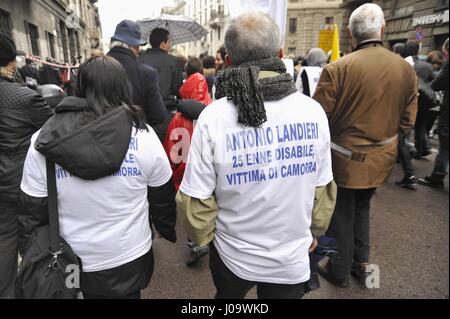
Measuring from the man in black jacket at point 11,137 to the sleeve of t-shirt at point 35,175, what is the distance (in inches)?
27.4

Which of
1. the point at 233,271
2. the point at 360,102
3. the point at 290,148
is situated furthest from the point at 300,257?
the point at 360,102

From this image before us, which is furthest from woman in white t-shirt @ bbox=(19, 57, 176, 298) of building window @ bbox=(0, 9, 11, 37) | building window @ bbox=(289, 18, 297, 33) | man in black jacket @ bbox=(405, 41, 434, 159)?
building window @ bbox=(289, 18, 297, 33)

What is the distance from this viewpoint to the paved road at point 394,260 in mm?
2646

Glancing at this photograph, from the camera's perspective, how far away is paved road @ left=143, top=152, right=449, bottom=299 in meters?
2.65

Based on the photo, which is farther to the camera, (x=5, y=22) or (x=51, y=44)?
(x=51, y=44)

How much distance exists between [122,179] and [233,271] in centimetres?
76

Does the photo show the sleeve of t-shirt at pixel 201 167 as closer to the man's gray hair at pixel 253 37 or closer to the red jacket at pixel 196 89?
the man's gray hair at pixel 253 37

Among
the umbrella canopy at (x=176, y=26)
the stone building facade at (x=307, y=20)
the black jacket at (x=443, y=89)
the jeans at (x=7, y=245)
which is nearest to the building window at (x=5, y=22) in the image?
the umbrella canopy at (x=176, y=26)

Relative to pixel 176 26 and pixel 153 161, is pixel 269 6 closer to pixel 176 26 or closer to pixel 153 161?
pixel 153 161

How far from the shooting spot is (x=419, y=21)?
49.2 ft

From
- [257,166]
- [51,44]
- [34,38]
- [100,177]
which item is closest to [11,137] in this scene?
[100,177]

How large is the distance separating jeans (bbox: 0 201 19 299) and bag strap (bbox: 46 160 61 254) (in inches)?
37.0

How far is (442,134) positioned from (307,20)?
3542 centimetres

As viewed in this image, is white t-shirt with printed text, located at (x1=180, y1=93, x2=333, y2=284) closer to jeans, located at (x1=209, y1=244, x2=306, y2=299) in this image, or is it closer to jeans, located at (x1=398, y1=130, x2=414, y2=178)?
jeans, located at (x1=209, y1=244, x2=306, y2=299)
